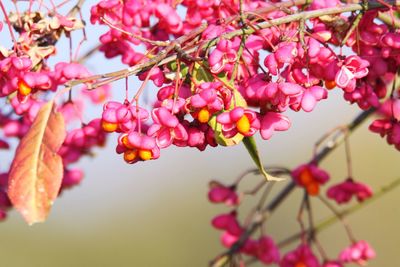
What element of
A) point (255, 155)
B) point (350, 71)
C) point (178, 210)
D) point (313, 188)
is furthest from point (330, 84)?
point (178, 210)

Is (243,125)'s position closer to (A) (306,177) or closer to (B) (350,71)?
(B) (350,71)

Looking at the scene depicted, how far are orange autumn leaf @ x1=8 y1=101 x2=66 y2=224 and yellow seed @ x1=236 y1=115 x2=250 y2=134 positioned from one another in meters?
0.32

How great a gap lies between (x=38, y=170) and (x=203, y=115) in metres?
0.31

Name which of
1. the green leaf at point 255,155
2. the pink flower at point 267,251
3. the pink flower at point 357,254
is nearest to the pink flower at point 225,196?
the pink flower at point 267,251

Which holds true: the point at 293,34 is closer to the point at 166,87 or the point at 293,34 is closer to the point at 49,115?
the point at 166,87

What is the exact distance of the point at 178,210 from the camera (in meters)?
8.60

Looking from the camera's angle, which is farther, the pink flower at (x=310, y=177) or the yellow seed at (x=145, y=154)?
the pink flower at (x=310, y=177)

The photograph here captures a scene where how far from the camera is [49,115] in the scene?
167 cm

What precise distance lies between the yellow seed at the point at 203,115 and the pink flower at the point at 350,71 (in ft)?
0.79

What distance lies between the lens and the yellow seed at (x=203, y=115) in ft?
4.86

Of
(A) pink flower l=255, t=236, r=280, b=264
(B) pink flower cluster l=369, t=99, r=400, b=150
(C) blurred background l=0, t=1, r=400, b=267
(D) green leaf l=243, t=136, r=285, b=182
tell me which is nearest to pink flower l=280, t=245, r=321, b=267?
(A) pink flower l=255, t=236, r=280, b=264

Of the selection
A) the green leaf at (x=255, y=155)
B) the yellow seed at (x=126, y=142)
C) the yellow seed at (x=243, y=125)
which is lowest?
the green leaf at (x=255, y=155)

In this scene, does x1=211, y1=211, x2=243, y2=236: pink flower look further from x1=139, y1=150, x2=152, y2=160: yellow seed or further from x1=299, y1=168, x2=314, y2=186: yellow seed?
x1=139, y1=150, x2=152, y2=160: yellow seed

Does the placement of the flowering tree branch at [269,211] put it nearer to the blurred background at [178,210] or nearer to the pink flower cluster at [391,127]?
the pink flower cluster at [391,127]
